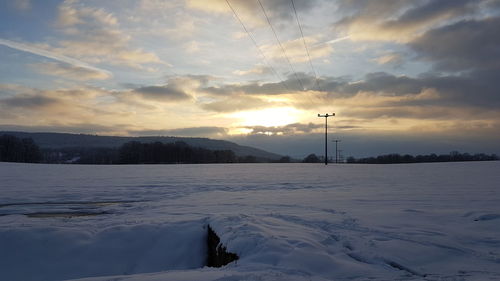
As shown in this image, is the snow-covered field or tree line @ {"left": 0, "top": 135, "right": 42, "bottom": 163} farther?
tree line @ {"left": 0, "top": 135, "right": 42, "bottom": 163}

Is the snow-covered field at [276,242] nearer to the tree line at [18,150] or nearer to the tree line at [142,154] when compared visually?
the tree line at [142,154]

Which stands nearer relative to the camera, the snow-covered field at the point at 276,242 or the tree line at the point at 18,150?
the snow-covered field at the point at 276,242

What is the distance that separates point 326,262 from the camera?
15.4 ft

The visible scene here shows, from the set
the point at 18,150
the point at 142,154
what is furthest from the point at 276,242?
the point at 18,150

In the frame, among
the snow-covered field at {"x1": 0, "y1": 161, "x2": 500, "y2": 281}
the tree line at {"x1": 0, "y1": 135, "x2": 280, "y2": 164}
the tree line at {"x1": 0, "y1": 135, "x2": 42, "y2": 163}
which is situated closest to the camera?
the snow-covered field at {"x1": 0, "y1": 161, "x2": 500, "y2": 281}

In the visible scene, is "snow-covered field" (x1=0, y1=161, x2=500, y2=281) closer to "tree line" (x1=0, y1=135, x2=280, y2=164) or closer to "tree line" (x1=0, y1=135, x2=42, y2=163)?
"tree line" (x1=0, y1=135, x2=280, y2=164)

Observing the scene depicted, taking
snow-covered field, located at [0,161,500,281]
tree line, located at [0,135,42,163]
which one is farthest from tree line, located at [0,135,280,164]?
snow-covered field, located at [0,161,500,281]

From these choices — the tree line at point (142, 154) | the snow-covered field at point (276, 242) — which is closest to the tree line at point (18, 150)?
the tree line at point (142, 154)

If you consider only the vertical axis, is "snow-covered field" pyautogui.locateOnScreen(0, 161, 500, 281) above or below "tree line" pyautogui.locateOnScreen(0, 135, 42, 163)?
below

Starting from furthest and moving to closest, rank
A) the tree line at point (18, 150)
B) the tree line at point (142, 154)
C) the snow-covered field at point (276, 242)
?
the tree line at point (142, 154)
the tree line at point (18, 150)
the snow-covered field at point (276, 242)

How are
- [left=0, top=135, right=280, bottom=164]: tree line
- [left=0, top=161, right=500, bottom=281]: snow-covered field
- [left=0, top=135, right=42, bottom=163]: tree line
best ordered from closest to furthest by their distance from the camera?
[left=0, top=161, right=500, bottom=281]: snow-covered field, [left=0, top=135, right=42, bottom=163]: tree line, [left=0, top=135, right=280, bottom=164]: tree line

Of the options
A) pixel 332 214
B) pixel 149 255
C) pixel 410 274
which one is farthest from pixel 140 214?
pixel 410 274

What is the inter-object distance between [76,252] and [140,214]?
3208mm

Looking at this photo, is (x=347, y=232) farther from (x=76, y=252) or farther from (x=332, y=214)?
(x=76, y=252)
